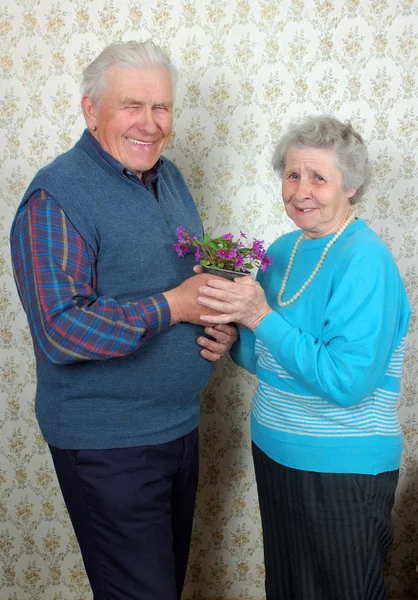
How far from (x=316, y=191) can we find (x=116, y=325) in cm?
58

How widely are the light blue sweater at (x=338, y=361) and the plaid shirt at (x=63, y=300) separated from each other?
0.35 metres

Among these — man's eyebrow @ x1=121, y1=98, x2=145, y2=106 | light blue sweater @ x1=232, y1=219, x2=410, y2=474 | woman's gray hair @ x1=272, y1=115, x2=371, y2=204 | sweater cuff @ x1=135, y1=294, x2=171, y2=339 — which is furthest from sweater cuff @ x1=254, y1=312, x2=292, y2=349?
man's eyebrow @ x1=121, y1=98, x2=145, y2=106

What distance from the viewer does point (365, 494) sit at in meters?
1.56

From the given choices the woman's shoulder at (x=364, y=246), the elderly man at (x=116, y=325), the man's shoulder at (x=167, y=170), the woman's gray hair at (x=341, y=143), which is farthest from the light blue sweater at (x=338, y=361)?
the man's shoulder at (x=167, y=170)

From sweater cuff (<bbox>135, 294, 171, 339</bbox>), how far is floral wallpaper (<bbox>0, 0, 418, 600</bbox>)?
912 mm

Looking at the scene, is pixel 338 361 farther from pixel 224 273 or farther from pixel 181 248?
pixel 181 248

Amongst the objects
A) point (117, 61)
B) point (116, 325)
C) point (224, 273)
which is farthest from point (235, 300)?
point (117, 61)

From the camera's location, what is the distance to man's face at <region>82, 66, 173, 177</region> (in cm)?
160

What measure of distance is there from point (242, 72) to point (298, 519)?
4.90 feet

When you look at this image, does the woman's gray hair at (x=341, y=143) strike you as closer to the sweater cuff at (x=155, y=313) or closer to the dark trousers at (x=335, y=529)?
the sweater cuff at (x=155, y=313)

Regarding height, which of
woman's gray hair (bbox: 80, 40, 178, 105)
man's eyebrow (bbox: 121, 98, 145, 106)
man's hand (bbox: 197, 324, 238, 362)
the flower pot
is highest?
woman's gray hair (bbox: 80, 40, 178, 105)

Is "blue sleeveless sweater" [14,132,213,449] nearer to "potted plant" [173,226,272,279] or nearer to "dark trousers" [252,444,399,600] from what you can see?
"potted plant" [173,226,272,279]

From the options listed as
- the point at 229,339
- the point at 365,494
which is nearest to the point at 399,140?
the point at 229,339

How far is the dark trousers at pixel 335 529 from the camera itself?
156 cm
